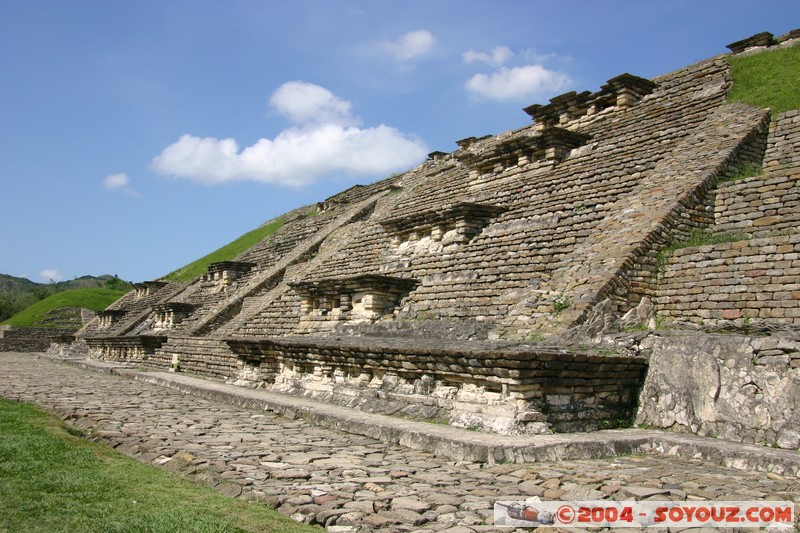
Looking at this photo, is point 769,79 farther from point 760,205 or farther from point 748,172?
point 760,205

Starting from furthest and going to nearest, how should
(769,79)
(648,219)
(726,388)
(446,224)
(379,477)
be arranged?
(446,224), (769,79), (648,219), (726,388), (379,477)

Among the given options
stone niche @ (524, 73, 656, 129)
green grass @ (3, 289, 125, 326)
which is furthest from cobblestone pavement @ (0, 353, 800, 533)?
green grass @ (3, 289, 125, 326)

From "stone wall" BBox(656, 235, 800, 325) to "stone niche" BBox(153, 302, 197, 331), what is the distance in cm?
1746

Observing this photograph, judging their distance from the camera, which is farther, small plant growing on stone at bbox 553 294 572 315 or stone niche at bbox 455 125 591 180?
stone niche at bbox 455 125 591 180

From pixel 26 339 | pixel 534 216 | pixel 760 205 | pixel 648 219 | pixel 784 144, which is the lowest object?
pixel 26 339

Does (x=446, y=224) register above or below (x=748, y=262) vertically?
above

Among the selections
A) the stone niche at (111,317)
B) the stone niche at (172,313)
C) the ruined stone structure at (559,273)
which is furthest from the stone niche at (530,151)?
the stone niche at (111,317)

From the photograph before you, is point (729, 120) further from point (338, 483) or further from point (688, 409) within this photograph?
point (338, 483)

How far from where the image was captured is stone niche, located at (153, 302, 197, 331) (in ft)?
71.6

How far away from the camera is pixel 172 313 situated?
2202cm

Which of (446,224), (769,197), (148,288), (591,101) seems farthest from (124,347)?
(769,197)

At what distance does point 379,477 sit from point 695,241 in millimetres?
5387

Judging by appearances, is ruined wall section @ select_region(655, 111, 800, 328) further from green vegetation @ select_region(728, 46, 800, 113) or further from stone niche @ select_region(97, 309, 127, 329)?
stone niche @ select_region(97, 309, 127, 329)

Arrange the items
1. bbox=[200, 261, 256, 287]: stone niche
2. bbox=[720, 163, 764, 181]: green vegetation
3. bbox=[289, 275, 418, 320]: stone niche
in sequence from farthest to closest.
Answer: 1. bbox=[200, 261, 256, 287]: stone niche
2. bbox=[289, 275, 418, 320]: stone niche
3. bbox=[720, 163, 764, 181]: green vegetation
